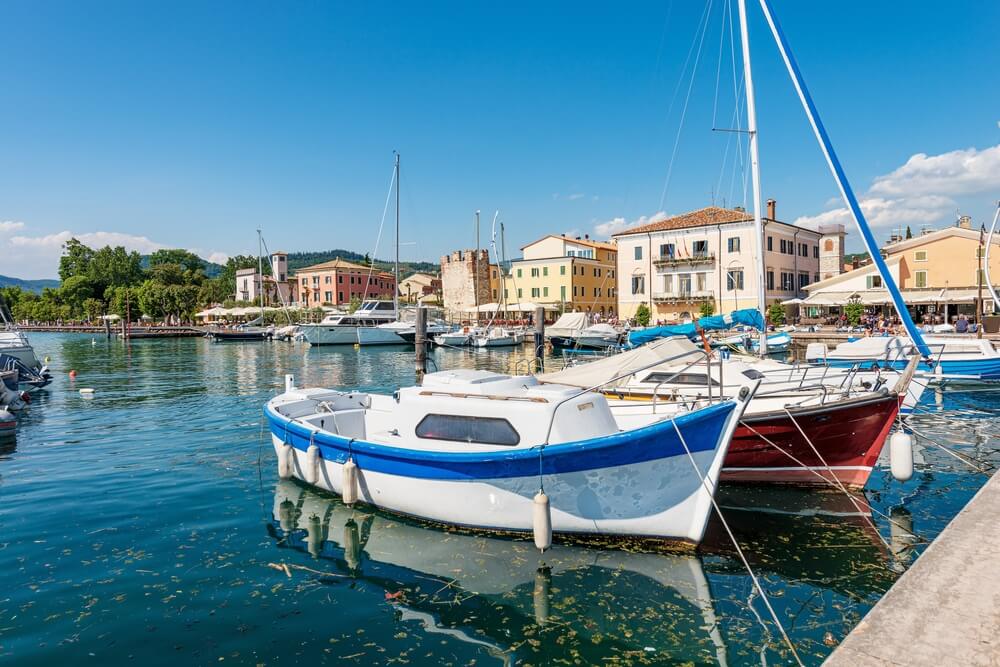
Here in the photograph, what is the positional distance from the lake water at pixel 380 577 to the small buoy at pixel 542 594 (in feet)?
0.10

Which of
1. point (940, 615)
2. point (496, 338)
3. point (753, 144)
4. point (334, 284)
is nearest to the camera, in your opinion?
point (940, 615)

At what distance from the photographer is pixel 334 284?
107500 mm

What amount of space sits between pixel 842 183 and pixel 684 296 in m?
45.0

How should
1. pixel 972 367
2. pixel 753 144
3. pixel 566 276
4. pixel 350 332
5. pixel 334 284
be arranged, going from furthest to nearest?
pixel 334 284
pixel 566 276
pixel 350 332
pixel 972 367
pixel 753 144

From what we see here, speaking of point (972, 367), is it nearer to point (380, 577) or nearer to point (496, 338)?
point (380, 577)

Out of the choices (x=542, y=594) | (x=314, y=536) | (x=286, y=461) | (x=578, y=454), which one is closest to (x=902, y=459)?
(x=578, y=454)

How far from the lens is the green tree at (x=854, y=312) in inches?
1747

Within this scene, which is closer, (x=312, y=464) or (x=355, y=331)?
(x=312, y=464)

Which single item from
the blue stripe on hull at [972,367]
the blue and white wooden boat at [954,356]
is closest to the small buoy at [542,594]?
the blue and white wooden boat at [954,356]

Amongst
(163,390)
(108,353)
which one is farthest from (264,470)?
(108,353)

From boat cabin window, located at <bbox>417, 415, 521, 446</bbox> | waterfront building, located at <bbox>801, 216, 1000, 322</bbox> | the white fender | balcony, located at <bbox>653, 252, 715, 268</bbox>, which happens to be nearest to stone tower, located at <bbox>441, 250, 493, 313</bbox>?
balcony, located at <bbox>653, 252, 715, 268</bbox>

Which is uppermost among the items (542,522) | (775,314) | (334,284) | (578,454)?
(334,284)

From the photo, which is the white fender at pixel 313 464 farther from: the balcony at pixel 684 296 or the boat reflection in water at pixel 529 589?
the balcony at pixel 684 296

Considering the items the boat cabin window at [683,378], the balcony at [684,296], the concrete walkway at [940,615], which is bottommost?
the concrete walkway at [940,615]
